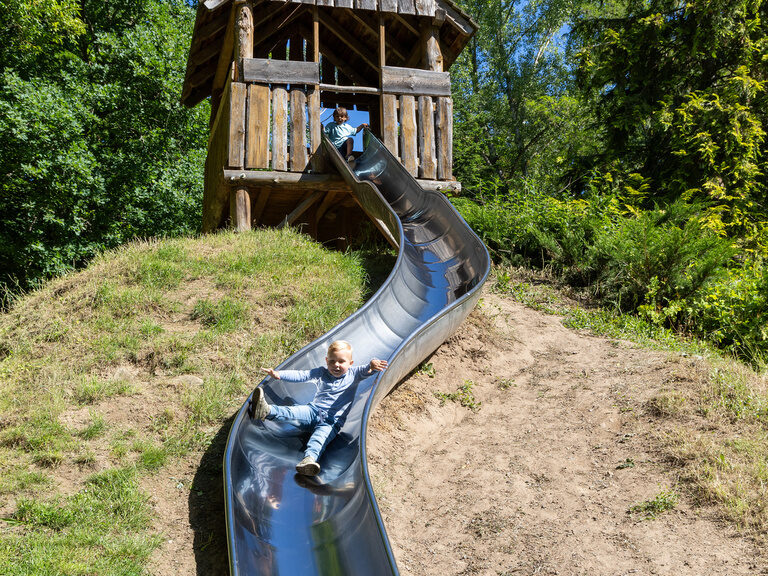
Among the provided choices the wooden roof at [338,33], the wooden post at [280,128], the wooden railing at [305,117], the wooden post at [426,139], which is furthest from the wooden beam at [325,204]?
the wooden roof at [338,33]

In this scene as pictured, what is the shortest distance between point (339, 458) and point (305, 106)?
736 centimetres

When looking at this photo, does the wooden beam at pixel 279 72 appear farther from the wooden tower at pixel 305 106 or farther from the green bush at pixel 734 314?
the green bush at pixel 734 314

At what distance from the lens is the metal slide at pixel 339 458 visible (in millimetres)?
4387

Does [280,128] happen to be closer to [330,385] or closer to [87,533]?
[330,385]

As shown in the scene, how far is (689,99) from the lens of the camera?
14.6 meters

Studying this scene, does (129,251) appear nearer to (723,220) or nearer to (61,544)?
(61,544)

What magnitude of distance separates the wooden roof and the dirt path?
6304 millimetres

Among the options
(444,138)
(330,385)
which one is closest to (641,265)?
(444,138)

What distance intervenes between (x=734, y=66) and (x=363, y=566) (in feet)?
49.0

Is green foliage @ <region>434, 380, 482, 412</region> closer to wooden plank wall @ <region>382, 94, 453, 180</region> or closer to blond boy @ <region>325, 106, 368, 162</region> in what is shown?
wooden plank wall @ <region>382, 94, 453, 180</region>

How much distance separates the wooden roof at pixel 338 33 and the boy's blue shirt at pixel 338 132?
1.79m

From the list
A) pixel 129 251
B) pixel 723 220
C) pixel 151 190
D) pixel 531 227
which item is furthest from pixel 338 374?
pixel 151 190

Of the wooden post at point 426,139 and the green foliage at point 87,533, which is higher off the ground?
the wooden post at point 426,139

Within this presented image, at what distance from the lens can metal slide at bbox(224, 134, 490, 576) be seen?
4.39m
